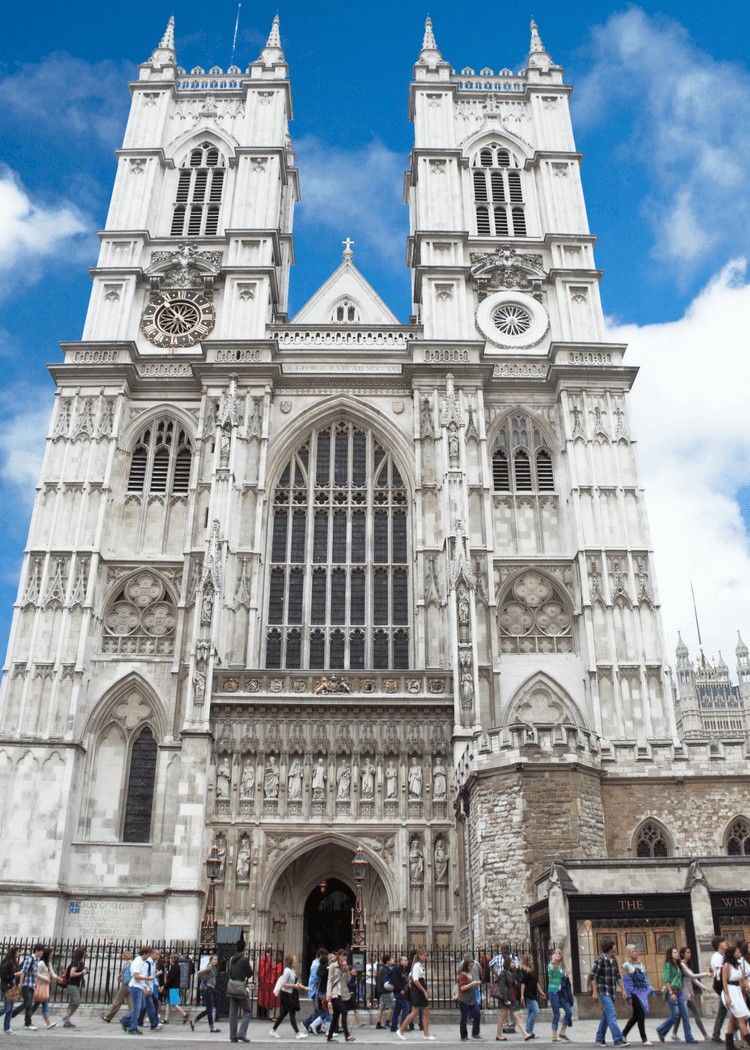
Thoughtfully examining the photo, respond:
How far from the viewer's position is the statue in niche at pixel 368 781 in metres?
24.3

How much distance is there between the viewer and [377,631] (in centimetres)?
2869

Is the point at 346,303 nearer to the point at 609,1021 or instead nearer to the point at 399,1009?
the point at 399,1009

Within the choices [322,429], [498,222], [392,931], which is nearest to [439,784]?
[392,931]

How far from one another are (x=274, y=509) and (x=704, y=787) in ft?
49.3

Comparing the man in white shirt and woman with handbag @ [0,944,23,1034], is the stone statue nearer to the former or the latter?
woman with handbag @ [0,944,23,1034]

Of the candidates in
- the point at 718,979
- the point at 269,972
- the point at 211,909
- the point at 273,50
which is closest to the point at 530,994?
the point at 718,979

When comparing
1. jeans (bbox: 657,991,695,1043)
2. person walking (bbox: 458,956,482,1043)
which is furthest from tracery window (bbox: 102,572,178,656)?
jeans (bbox: 657,991,695,1043)

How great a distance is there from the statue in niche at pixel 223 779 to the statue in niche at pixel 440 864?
5.29 meters

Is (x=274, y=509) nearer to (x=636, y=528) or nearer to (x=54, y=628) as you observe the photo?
(x=54, y=628)

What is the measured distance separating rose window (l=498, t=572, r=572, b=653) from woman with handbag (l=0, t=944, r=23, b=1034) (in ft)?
54.3

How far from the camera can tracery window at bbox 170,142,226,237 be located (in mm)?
36156

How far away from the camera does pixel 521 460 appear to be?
103 feet

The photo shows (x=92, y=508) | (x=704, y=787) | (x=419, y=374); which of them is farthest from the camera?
(x=419, y=374)

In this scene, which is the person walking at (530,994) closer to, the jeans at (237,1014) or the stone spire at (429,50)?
the jeans at (237,1014)
